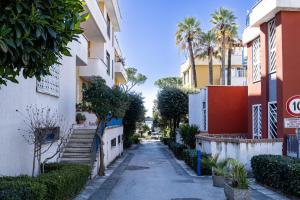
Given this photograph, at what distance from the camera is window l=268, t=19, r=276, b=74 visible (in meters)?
17.9

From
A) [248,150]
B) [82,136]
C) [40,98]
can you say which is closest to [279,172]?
[248,150]

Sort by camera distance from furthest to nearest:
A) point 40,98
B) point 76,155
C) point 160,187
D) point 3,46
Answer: point 76,155, point 160,187, point 40,98, point 3,46

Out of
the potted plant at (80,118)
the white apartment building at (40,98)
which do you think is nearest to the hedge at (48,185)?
the white apartment building at (40,98)

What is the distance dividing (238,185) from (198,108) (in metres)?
18.6

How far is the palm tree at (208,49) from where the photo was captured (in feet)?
157

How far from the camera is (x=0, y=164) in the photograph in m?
9.73

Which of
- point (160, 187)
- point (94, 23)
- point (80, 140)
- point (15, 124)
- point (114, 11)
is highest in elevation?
point (114, 11)

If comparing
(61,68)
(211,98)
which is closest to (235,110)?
(211,98)

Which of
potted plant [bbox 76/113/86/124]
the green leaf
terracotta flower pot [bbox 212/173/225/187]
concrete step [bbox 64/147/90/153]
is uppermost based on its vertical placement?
the green leaf

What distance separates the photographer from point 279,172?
11.4 metres

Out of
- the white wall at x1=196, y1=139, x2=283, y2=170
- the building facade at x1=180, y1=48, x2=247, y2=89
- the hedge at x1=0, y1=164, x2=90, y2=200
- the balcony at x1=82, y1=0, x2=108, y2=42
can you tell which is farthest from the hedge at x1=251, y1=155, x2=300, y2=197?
the building facade at x1=180, y1=48, x2=247, y2=89

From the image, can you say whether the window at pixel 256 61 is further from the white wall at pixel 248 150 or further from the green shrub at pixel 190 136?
the green shrub at pixel 190 136

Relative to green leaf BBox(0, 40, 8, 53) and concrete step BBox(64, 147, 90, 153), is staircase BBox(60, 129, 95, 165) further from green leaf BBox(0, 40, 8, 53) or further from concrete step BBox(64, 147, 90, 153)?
green leaf BBox(0, 40, 8, 53)

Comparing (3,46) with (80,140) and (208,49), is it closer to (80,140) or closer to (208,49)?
(80,140)
